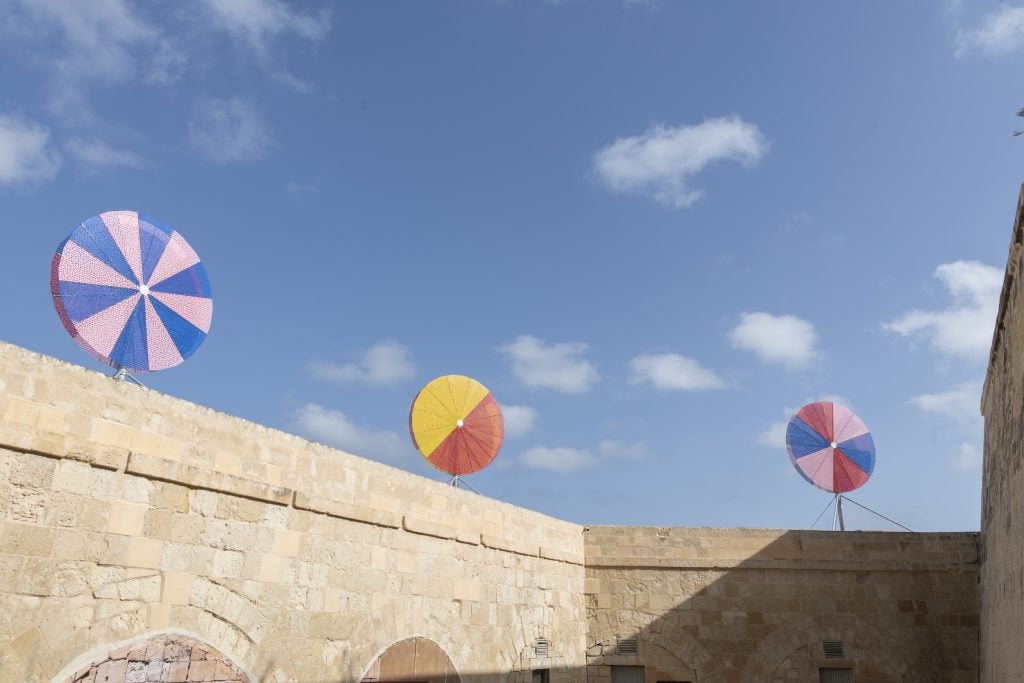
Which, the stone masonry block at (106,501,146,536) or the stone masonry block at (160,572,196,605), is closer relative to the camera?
the stone masonry block at (106,501,146,536)

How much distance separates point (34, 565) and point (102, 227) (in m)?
3.27

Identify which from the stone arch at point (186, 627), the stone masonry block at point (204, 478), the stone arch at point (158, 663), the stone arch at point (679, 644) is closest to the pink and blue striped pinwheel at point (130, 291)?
the stone masonry block at point (204, 478)

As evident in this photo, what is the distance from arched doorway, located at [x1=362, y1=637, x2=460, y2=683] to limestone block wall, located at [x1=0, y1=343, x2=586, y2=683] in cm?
11

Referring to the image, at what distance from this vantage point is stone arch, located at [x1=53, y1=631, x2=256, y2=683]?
16.5ft

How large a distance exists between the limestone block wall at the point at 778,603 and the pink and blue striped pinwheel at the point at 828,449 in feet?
7.23

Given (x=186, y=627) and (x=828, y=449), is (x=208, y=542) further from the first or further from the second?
(x=828, y=449)

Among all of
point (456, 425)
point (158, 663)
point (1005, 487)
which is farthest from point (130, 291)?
point (1005, 487)

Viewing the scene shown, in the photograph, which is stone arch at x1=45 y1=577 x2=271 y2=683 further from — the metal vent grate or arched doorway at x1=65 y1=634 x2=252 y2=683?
the metal vent grate

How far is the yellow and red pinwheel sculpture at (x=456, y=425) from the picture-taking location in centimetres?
1250

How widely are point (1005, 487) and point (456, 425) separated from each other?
25.3 feet

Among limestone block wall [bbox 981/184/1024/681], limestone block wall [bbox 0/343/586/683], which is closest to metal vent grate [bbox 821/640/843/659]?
limestone block wall [bbox 981/184/1024/681]

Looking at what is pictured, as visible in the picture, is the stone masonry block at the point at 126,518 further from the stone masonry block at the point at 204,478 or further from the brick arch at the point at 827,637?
the brick arch at the point at 827,637

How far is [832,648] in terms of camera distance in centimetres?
1166

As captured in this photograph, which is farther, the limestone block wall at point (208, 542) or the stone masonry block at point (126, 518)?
the stone masonry block at point (126, 518)
